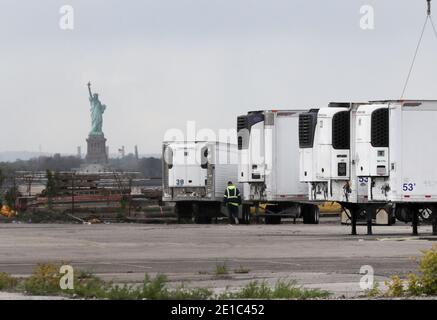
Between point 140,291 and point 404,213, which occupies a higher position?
point 404,213

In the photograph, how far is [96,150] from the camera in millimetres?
115875

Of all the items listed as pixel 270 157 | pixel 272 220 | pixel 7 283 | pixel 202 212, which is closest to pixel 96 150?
pixel 202 212

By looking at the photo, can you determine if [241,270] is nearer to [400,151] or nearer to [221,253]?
[221,253]

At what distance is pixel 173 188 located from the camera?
2176 inches

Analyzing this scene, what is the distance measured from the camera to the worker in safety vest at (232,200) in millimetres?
53031

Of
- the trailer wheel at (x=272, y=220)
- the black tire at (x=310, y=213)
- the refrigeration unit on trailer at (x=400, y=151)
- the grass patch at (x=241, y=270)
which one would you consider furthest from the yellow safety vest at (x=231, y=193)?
the grass patch at (x=241, y=270)

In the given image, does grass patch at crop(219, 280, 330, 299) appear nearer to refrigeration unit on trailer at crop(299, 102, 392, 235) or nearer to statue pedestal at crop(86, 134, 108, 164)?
refrigeration unit on trailer at crop(299, 102, 392, 235)

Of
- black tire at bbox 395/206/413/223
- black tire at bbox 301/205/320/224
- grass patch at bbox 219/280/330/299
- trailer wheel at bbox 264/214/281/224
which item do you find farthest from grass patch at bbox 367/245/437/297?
trailer wheel at bbox 264/214/281/224

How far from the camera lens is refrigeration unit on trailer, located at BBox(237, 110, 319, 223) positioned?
50406mm

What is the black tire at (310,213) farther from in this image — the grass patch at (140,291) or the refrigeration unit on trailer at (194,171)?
the grass patch at (140,291)

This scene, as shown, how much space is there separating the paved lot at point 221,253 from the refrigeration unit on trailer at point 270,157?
Result: 763 cm

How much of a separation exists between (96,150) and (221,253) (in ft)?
285

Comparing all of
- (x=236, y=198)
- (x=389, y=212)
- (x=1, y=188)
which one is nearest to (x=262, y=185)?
(x=236, y=198)
